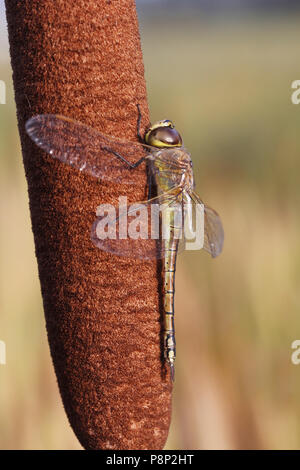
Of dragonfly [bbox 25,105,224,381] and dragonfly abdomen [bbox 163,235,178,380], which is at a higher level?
dragonfly [bbox 25,105,224,381]

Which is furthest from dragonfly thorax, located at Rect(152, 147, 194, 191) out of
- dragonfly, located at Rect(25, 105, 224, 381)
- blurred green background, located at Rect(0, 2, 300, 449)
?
blurred green background, located at Rect(0, 2, 300, 449)

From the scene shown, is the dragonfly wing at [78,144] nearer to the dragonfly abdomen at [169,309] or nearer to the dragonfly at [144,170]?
the dragonfly at [144,170]

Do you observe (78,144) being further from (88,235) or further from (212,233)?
(212,233)

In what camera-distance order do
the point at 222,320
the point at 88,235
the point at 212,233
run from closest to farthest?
the point at 88,235, the point at 212,233, the point at 222,320

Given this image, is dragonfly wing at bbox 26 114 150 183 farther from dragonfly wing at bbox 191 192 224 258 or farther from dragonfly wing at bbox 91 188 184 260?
dragonfly wing at bbox 191 192 224 258

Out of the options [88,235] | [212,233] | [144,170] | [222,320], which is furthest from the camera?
[222,320]

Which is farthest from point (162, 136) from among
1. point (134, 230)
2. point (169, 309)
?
point (169, 309)
